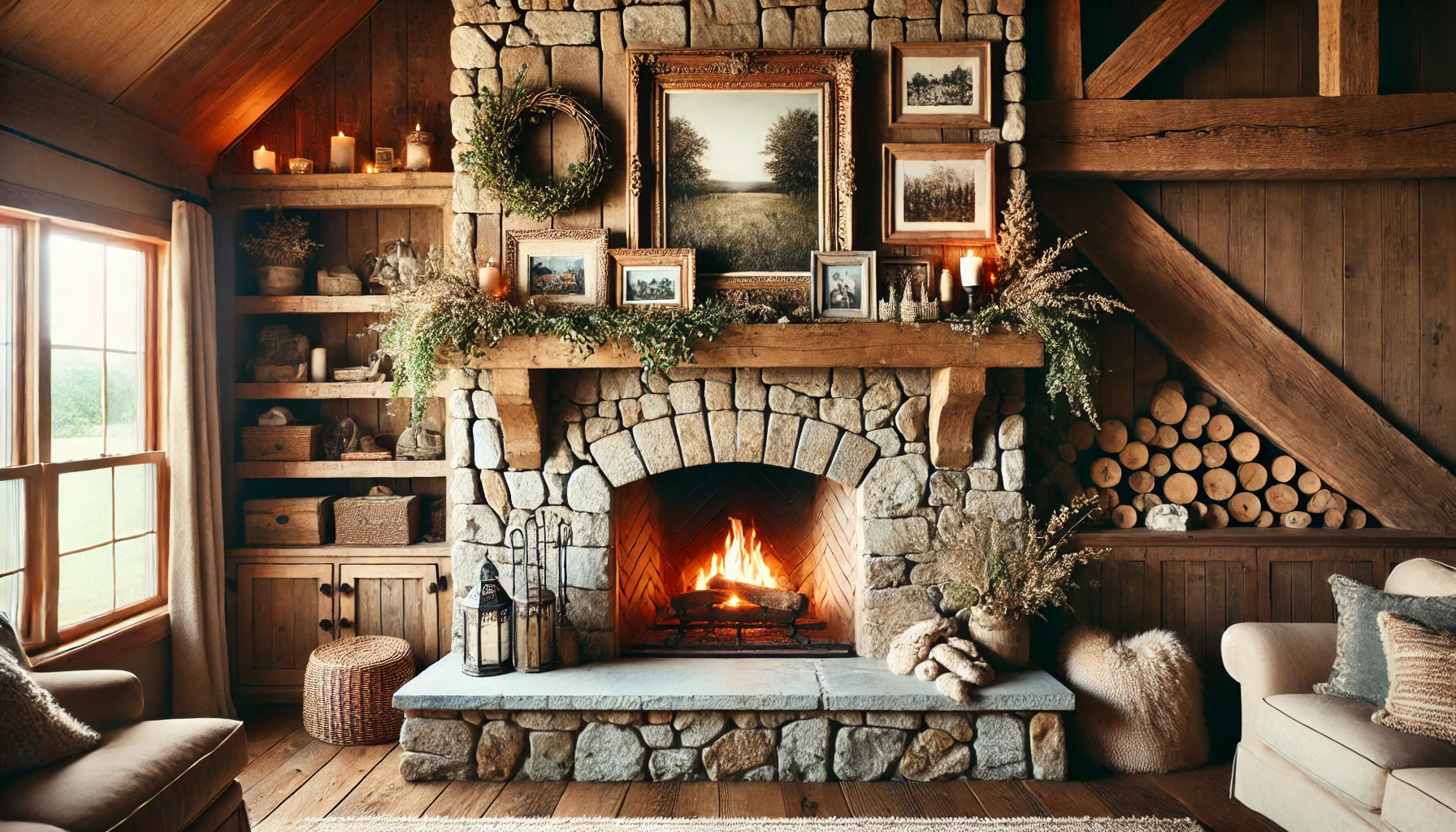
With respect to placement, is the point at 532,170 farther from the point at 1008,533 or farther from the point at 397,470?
the point at 1008,533

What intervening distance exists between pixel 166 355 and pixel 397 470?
3.45 ft

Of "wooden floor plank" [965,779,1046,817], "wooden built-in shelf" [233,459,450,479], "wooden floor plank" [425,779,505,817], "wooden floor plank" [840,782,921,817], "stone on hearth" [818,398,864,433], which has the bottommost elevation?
"wooden floor plank" [965,779,1046,817]

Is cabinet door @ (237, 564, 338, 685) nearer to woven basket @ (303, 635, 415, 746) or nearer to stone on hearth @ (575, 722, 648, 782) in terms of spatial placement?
woven basket @ (303, 635, 415, 746)

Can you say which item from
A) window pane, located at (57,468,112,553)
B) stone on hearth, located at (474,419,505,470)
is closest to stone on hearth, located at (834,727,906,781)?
stone on hearth, located at (474,419,505,470)

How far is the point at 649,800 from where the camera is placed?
2.91 metres

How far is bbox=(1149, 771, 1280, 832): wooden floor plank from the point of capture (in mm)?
2752

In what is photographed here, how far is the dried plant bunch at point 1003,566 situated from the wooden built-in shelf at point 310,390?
2523 mm

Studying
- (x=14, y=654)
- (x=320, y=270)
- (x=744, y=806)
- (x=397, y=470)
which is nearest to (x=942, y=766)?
(x=744, y=806)

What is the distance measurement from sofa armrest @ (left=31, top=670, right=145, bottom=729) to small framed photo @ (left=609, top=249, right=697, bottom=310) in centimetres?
202

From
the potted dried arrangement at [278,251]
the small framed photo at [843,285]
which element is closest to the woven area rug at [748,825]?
the small framed photo at [843,285]

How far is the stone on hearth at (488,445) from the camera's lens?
3389 millimetres

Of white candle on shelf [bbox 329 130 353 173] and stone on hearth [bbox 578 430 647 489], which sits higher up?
white candle on shelf [bbox 329 130 353 173]

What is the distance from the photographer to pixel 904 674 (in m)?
3.19

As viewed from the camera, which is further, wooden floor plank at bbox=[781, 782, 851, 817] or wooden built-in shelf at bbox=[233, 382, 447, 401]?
wooden built-in shelf at bbox=[233, 382, 447, 401]
